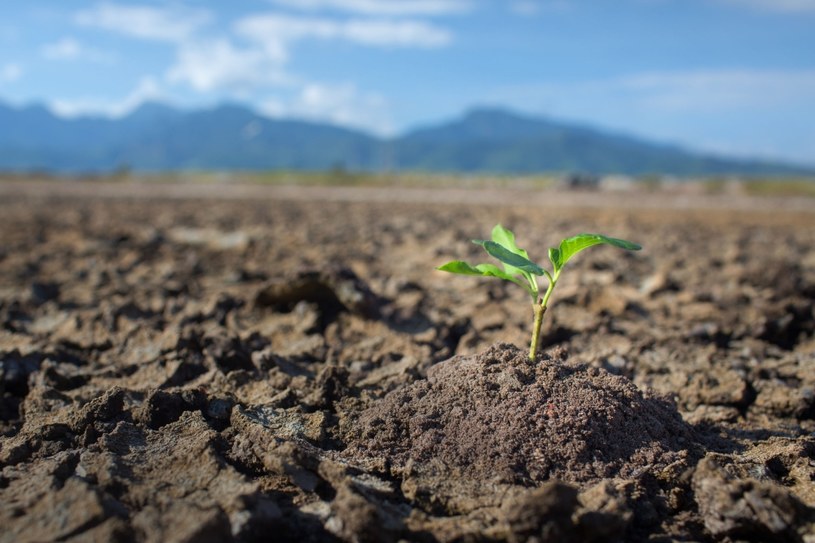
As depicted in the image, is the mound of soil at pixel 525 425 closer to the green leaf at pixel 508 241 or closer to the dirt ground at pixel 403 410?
the dirt ground at pixel 403 410

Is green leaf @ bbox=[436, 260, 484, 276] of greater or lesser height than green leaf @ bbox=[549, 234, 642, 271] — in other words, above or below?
below

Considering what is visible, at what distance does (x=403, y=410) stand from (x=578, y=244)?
800 millimetres

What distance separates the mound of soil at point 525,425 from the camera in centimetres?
207

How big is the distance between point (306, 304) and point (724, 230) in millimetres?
8322

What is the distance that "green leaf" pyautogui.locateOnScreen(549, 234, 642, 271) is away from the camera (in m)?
2.14

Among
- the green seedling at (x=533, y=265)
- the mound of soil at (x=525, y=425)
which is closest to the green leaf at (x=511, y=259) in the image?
the green seedling at (x=533, y=265)

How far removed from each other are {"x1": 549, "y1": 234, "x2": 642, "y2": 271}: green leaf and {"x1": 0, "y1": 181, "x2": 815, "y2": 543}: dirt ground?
367 millimetres

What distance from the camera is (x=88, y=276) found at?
19.2 ft

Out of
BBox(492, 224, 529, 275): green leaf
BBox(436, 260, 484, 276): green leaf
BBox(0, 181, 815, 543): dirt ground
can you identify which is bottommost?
BBox(0, 181, 815, 543): dirt ground

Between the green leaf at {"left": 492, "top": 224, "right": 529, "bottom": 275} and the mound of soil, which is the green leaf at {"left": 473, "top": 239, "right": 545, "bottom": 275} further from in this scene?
the mound of soil

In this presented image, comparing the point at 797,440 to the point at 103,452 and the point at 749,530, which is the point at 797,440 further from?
the point at 103,452

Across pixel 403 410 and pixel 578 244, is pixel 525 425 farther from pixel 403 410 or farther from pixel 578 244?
pixel 578 244

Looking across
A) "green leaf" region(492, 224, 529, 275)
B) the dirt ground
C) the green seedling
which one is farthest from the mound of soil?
"green leaf" region(492, 224, 529, 275)

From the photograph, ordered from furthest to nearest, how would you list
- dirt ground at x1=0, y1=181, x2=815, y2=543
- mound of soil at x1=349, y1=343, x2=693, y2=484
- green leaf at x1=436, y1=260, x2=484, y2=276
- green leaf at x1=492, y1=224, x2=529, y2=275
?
1. green leaf at x1=492, y1=224, x2=529, y2=275
2. green leaf at x1=436, y1=260, x2=484, y2=276
3. mound of soil at x1=349, y1=343, x2=693, y2=484
4. dirt ground at x1=0, y1=181, x2=815, y2=543
